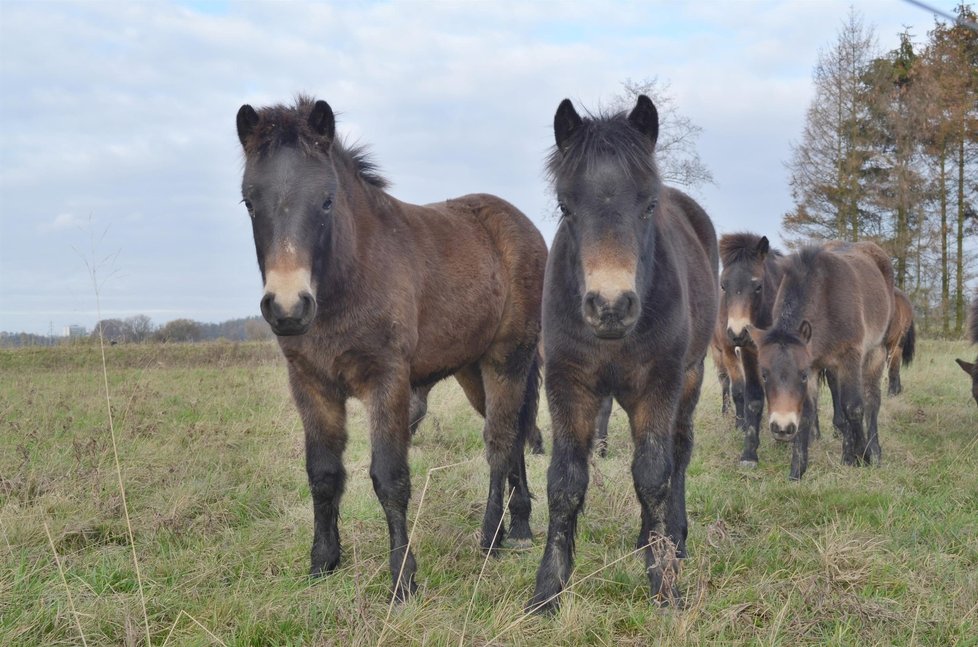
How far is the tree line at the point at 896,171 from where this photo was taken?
23.3m

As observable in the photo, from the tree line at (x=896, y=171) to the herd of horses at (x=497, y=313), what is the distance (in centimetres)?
2087

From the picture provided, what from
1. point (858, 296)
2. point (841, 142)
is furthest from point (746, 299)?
point (841, 142)

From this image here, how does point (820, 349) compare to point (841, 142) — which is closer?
point (820, 349)

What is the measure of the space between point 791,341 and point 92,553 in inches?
255

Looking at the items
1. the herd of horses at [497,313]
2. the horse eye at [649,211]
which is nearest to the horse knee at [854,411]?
the herd of horses at [497,313]

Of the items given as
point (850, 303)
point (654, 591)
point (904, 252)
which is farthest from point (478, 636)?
point (904, 252)

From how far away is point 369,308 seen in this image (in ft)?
13.3

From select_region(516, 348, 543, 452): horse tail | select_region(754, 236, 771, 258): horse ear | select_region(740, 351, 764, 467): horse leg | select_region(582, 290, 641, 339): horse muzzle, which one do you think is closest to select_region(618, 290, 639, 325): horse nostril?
select_region(582, 290, 641, 339): horse muzzle

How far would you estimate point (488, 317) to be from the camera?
5.10 meters

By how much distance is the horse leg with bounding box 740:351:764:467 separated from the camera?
26.9 ft

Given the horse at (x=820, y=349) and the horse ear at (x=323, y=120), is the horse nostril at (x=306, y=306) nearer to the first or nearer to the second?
the horse ear at (x=323, y=120)

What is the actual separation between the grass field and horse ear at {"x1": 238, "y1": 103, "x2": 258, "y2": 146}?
201cm

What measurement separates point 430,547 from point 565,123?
2635mm

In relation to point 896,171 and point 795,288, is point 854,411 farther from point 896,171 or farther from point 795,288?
point 896,171
